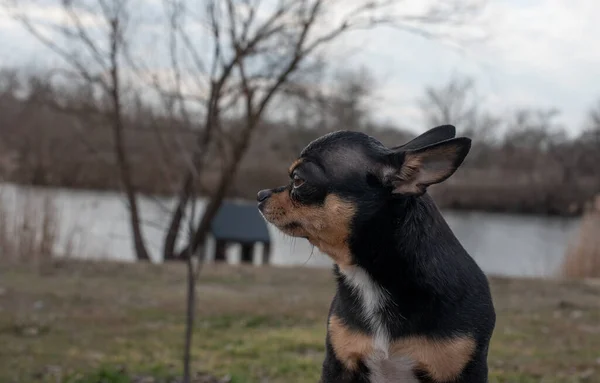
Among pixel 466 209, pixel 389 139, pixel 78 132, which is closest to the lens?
pixel 389 139

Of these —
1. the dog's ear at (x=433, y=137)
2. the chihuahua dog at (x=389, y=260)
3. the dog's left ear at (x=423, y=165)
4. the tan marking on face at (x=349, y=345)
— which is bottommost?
the tan marking on face at (x=349, y=345)

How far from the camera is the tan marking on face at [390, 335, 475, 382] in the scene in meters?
2.74

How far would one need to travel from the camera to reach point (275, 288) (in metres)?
12.7

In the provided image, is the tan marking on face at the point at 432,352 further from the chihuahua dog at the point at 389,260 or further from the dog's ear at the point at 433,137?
the dog's ear at the point at 433,137

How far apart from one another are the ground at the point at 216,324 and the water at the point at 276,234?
99 cm

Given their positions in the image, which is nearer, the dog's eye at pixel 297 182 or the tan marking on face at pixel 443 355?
the tan marking on face at pixel 443 355

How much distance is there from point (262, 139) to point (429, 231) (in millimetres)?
15583

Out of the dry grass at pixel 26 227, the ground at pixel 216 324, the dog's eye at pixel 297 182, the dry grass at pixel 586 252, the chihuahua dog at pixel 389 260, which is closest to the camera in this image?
the chihuahua dog at pixel 389 260

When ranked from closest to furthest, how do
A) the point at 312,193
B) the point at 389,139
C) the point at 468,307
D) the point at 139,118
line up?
1. the point at 468,307
2. the point at 312,193
3. the point at 389,139
4. the point at 139,118

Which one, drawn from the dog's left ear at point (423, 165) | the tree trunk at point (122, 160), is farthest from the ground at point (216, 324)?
the dog's left ear at point (423, 165)

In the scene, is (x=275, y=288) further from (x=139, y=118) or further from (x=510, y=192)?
(x=510, y=192)

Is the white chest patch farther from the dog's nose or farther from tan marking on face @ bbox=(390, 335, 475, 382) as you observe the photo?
the dog's nose

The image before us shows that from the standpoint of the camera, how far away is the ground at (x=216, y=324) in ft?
22.0

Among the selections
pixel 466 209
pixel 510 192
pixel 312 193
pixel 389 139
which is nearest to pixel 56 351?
pixel 312 193
